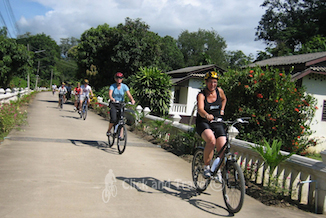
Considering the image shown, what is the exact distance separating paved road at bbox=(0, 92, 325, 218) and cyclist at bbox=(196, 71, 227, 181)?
808mm

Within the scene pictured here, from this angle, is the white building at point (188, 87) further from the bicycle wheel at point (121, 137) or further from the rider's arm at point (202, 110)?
the rider's arm at point (202, 110)

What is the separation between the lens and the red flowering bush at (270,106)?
30.3 ft

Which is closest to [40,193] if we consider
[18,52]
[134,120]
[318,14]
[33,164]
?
[33,164]

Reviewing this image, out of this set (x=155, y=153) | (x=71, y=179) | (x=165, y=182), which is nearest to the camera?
(x=71, y=179)

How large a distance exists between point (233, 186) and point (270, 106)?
5435 mm


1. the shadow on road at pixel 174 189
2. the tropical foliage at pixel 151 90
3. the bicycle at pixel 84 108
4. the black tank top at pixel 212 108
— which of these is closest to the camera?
the shadow on road at pixel 174 189

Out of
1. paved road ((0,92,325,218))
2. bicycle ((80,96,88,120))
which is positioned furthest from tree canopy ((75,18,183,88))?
paved road ((0,92,325,218))

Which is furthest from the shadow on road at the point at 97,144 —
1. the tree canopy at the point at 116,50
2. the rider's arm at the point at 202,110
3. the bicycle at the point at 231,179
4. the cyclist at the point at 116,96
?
the tree canopy at the point at 116,50

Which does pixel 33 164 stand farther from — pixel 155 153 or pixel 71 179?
pixel 155 153

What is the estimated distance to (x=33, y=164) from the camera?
6262 mm

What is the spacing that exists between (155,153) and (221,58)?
6778 centimetres

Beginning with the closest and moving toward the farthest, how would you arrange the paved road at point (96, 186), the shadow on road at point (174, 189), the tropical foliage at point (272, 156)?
the paved road at point (96, 186) < the shadow on road at point (174, 189) < the tropical foliage at point (272, 156)

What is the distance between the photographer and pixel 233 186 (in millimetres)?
4496

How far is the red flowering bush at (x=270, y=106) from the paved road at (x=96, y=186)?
2709 mm
